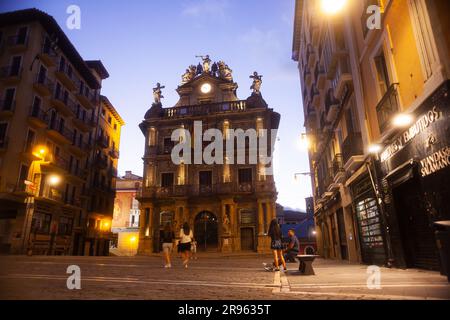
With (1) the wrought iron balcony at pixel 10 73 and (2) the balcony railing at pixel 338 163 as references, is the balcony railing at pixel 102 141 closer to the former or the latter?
(1) the wrought iron balcony at pixel 10 73

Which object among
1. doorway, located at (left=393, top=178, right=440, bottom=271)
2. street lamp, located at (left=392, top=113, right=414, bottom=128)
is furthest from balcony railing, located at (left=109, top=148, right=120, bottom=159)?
street lamp, located at (left=392, top=113, right=414, bottom=128)

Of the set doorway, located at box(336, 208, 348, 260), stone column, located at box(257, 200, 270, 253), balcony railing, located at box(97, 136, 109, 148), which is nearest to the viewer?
doorway, located at box(336, 208, 348, 260)

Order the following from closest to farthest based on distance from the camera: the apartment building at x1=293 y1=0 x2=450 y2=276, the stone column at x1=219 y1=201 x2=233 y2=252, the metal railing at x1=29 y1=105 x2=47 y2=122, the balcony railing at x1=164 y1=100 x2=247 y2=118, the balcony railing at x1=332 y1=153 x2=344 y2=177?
the apartment building at x1=293 y1=0 x2=450 y2=276 → the balcony railing at x1=332 y1=153 x2=344 y2=177 → the metal railing at x1=29 y1=105 x2=47 y2=122 → the stone column at x1=219 y1=201 x2=233 y2=252 → the balcony railing at x1=164 y1=100 x2=247 y2=118

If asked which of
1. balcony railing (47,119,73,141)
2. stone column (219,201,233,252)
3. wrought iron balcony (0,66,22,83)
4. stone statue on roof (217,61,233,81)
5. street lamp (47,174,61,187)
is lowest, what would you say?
stone column (219,201,233,252)

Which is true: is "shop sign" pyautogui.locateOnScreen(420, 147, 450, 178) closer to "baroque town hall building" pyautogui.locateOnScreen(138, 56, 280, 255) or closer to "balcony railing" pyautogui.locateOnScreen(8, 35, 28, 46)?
"baroque town hall building" pyautogui.locateOnScreen(138, 56, 280, 255)

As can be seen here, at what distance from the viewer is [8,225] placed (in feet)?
73.3

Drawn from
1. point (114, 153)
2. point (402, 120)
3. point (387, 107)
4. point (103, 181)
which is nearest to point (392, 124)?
point (402, 120)

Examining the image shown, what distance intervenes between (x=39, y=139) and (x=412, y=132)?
26.4 metres

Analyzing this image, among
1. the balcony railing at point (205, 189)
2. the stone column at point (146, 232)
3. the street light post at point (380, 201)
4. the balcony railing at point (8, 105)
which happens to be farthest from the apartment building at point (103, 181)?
the street light post at point (380, 201)

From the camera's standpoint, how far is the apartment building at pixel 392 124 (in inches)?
246

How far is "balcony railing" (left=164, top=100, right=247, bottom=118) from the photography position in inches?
1229

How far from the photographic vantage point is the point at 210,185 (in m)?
28.9

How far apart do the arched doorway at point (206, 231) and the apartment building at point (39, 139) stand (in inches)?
478

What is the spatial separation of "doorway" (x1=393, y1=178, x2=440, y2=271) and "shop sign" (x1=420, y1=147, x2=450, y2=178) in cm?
90
